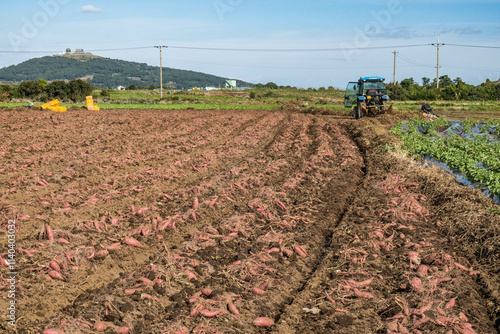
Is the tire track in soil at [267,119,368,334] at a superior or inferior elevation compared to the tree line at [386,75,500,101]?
inferior

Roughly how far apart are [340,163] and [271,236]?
22.4 ft

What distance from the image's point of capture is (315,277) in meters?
5.65

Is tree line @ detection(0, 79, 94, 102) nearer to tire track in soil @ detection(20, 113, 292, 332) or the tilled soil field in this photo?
the tilled soil field

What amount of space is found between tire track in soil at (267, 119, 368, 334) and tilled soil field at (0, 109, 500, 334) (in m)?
0.02

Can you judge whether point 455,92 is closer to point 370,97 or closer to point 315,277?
point 370,97

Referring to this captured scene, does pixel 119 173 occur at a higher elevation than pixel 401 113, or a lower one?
lower

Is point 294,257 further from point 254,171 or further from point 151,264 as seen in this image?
point 254,171

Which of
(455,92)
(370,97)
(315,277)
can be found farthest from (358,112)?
(455,92)

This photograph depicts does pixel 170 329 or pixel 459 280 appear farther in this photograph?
pixel 459 280

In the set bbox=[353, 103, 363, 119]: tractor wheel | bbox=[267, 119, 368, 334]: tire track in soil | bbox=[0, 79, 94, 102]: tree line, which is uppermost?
bbox=[0, 79, 94, 102]: tree line

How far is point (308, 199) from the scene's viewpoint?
9.12 meters

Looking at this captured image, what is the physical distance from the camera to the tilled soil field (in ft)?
15.4

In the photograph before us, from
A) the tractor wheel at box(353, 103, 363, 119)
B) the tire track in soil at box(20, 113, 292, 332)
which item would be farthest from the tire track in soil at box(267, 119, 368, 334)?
the tractor wheel at box(353, 103, 363, 119)

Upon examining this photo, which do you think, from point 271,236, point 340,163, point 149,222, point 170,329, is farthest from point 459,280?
point 340,163
